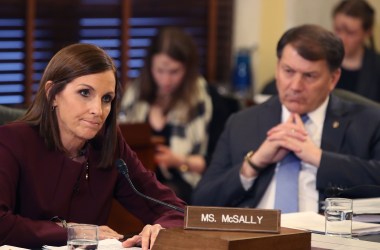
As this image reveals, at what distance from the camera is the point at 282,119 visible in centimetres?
419

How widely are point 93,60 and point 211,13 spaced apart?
3.93m

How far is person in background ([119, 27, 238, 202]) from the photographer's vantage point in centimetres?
577

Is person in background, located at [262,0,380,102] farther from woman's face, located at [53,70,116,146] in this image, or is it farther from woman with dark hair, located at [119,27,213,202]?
woman's face, located at [53,70,116,146]

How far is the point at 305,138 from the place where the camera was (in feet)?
13.0

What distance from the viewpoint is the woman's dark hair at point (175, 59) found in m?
5.79

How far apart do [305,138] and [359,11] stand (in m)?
2.49

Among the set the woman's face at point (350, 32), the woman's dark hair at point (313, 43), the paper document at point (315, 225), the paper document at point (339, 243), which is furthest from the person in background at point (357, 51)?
the paper document at point (339, 243)

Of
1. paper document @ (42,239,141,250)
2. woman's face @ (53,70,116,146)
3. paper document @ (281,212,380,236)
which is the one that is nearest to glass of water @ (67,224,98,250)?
paper document @ (42,239,141,250)

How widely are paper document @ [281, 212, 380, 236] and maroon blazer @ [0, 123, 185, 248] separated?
1.30ft

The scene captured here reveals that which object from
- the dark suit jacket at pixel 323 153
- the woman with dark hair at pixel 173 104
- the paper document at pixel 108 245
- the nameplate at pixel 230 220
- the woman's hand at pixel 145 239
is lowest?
the paper document at pixel 108 245

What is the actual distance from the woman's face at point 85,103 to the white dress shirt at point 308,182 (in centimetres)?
107

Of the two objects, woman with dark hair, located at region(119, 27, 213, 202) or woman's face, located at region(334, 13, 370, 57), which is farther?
woman's face, located at region(334, 13, 370, 57)

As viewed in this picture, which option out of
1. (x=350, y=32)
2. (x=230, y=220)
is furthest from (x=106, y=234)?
(x=350, y=32)

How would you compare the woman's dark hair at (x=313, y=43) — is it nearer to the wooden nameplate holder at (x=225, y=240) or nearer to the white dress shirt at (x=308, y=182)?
the white dress shirt at (x=308, y=182)
